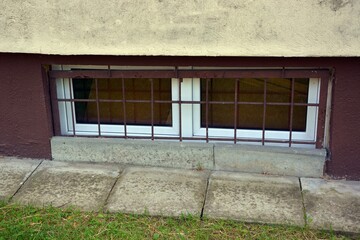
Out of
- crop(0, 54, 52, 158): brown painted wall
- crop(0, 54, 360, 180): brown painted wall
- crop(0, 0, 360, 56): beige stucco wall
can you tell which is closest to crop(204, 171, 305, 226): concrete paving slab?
crop(0, 54, 360, 180): brown painted wall

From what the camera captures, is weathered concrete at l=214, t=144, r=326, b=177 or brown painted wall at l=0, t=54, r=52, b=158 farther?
brown painted wall at l=0, t=54, r=52, b=158

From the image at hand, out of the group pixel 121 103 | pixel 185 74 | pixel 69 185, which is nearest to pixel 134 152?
pixel 121 103

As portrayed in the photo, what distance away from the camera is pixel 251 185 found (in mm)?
3303

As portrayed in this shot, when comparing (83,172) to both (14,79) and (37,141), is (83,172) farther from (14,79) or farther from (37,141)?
(14,79)

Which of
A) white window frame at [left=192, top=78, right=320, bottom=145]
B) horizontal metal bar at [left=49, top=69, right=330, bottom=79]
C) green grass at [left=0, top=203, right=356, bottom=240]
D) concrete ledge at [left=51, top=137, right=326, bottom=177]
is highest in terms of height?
horizontal metal bar at [left=49, top=69, right=330, bottom=79]

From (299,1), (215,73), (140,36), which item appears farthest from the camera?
(215,73)

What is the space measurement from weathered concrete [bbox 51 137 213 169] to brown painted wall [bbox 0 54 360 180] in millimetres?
190

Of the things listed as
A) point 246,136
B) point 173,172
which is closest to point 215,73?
point 246,136

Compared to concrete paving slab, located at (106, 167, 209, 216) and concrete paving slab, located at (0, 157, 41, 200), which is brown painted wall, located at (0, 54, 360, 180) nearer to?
concrete paving slab, located at (0, 157, 41, 200)

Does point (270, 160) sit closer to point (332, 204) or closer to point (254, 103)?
point (254, 103)

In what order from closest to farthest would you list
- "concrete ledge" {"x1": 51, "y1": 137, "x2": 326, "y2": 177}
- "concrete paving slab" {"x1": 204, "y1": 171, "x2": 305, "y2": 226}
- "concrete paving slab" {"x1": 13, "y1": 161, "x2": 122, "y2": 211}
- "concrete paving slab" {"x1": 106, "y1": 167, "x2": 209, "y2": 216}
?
1. "concrete paving slab" {"x1": 204, "y1": 171, "x2": 305, "y2": 226}
2. "concrete paving slab" {"x1": 106, "y1": 167, "x2": 209, "y2": 216}
3. "concrete paving slab" {"x1": 13, "y1": 161, "x2": 122, "y2": 211}
4. "concrete ledge" {"x1": 51, "y1": 137, "x2": 326, "y2": 177}

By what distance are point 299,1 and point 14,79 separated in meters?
2.40

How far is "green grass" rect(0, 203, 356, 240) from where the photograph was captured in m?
2.75

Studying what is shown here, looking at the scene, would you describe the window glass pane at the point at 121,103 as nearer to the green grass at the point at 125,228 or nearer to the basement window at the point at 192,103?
the basement window at the point at 192,103
